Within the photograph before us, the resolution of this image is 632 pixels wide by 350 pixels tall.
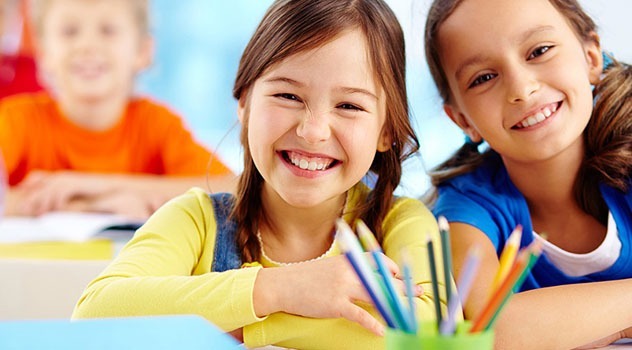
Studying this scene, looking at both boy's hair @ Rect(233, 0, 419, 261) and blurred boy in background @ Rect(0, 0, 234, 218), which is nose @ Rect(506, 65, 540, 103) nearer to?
boy's hair @ Rect(233, 0, 419, 261)

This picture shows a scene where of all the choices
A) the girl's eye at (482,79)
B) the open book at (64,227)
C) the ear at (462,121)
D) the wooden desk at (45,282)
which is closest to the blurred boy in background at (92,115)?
the open book at (64,227)

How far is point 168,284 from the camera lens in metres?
0.88

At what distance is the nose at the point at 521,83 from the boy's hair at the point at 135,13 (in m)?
1.77

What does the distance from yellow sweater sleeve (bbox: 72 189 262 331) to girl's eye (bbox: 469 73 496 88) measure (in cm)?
42

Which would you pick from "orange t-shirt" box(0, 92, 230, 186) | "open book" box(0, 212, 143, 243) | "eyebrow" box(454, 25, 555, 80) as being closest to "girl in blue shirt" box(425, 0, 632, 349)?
"eyebrow" box(454, 25, 555, 80)

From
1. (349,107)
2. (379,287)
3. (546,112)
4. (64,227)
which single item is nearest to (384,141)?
(349,107)

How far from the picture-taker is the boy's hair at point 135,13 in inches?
102

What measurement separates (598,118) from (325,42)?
45 cm

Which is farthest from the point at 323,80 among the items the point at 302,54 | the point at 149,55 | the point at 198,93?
the point at 198,93

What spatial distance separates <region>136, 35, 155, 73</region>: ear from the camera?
2.69 metres

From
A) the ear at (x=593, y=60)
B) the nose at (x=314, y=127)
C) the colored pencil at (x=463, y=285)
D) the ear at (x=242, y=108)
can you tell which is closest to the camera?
the colored pencil at (x=463, y=285)

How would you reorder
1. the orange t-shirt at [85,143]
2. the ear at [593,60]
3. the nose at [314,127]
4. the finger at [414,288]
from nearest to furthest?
1. the finger at [414,288]
2. the nose at [314,127]
3. the ear at [593,60]
4. the orange t-shirt at [85,143]

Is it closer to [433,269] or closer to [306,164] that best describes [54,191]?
[306,164]

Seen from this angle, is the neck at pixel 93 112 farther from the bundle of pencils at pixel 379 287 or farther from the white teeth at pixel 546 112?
the bundle of pencils at pixel 379 287
